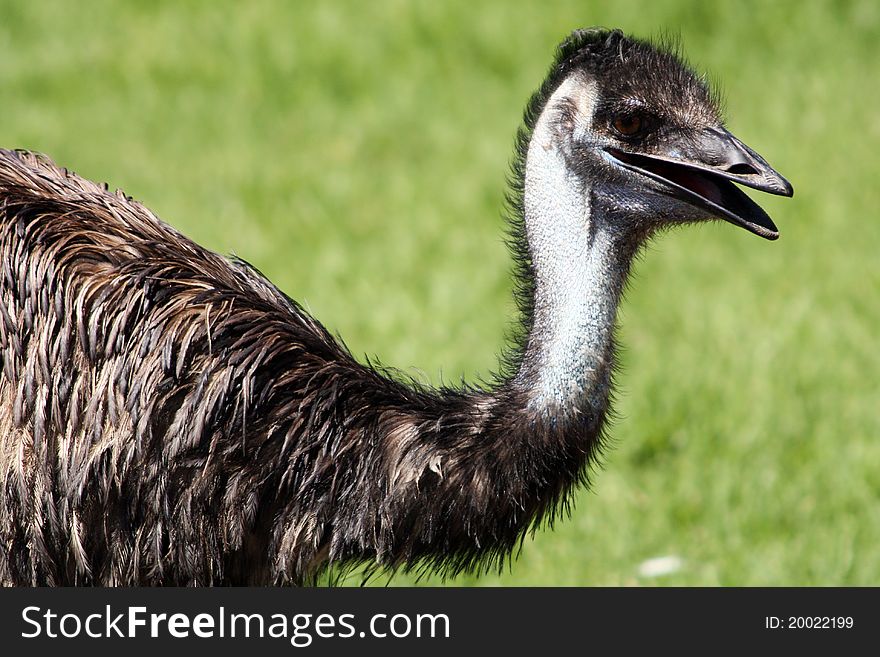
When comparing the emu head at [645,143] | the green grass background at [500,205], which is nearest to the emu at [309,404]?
the emu head at [645,143]

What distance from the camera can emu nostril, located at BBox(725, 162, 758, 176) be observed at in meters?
3.24

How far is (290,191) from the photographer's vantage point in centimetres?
782

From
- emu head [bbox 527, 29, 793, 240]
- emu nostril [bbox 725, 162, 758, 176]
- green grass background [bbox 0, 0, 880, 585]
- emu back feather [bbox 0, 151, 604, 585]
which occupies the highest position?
green grass background [bbox 0, 0, 880, 585]

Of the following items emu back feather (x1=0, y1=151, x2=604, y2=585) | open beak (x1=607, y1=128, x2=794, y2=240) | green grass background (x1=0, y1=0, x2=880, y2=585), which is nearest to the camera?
open beak (x1=607, y1=128, x2=794, y2=240)

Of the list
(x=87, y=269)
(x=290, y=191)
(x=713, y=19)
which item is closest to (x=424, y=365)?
(x=290, y=191)

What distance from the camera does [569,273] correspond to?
130 inches

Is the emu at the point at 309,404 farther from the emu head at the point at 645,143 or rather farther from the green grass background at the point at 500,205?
the green grass background at the point at 500,205

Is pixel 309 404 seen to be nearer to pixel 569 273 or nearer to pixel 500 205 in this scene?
pixel 569 273

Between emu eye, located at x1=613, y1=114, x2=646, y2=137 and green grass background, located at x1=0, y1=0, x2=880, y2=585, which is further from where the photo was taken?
green grass background, located at x1=0, y1=0, x2=880, y2=585

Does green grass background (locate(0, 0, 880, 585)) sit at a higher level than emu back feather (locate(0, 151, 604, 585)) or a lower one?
higher

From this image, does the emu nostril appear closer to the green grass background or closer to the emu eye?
the emu eye

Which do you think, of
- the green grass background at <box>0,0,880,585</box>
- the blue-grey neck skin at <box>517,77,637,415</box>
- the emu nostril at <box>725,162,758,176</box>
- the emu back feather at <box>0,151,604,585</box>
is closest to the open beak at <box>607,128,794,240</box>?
the emu nostril at <box>725,162,758,176</box>

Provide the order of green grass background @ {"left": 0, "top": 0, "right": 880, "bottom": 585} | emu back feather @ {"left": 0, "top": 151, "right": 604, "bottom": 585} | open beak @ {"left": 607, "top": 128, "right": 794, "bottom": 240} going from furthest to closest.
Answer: green grass background @ {"left": 0, "top": 0, "right": 880, "bottom": 585} → emu back feather @ {"left": 0, "top": 151, "right": 604, "bottom": 585} → open beak @ {"left": 607, "top": 128, "right": 794, "bottom": 240}

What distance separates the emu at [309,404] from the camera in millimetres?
3301
